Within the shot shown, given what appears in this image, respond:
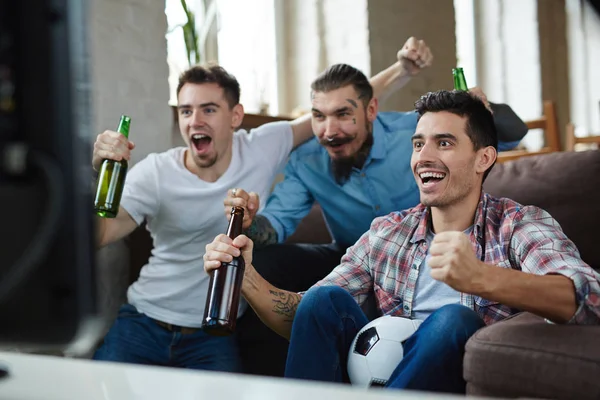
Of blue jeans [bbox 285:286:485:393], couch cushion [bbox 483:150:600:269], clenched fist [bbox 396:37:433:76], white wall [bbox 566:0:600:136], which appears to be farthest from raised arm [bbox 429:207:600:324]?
white wall [bbox 566:0:600:136]

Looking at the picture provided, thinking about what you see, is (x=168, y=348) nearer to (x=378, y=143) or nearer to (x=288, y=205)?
(x=288, y=205)

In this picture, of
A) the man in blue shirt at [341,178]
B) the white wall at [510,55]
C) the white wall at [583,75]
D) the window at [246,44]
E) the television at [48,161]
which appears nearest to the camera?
the television at [48,161]

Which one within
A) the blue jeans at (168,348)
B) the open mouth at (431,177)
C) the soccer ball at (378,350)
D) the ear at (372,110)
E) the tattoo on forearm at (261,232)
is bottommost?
the blue jeans at (168,348)

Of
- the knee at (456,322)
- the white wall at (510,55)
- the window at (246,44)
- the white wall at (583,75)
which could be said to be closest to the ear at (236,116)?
the window at (246,44)

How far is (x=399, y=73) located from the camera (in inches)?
81.8

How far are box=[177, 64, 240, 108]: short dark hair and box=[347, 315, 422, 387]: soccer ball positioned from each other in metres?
0.90

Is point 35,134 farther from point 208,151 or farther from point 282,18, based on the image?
point 282,18

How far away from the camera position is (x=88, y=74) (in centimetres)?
30

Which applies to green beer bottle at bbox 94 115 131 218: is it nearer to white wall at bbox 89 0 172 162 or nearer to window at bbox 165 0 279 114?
white wall at bbox 89 0 172 162

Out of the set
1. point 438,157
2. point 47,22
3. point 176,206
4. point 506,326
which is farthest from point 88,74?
point 176,206

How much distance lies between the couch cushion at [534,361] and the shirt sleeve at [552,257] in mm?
53

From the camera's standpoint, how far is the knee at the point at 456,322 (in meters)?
1.18

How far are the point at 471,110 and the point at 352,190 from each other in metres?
0.52

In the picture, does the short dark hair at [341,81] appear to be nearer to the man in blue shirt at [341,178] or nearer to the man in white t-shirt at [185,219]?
the man in blue shirt at [341,178]
